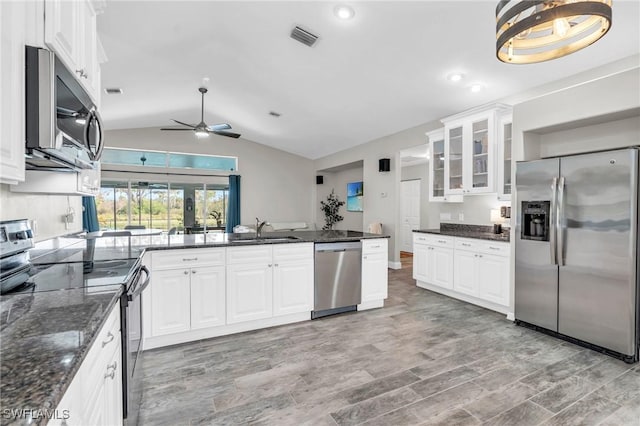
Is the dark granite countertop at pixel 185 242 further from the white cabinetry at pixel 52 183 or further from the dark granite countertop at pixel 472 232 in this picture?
the dark granite countertop at pixel 472 232

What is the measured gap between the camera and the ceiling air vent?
10.8 feet

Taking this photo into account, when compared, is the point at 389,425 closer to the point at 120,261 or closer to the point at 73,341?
the point at 73,341

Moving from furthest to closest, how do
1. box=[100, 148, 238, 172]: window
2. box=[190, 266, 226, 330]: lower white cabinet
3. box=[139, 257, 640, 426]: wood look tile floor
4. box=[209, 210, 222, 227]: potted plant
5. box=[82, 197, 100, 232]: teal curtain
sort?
box=[209, 210, 222, 227]: potted plant → box=[100, 148, 238, 172]: window → box=[82, 197, 100, 232]: teal curtain → box=[190, 266, 226, 330]: lower white cabinet → box=[139, 257, 640, 426]: wood look tile floor

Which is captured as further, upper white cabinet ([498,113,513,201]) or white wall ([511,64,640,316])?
upper white cabinet ([498,113,513,201])

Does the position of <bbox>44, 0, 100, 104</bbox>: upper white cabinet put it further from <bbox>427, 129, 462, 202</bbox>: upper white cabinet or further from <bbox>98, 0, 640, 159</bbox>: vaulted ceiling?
<bbox>427, 129, 462, 202</bbox>: upper white cabinet

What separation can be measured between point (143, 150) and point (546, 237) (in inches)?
323

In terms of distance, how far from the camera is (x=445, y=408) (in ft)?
6.33

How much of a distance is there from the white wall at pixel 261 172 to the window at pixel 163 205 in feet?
2.51

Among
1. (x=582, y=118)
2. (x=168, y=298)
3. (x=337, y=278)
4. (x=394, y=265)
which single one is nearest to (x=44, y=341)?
(x=168, y=298)

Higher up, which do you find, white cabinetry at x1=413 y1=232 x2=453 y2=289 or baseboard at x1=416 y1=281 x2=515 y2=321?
white cabinetry at x1=413 y1=232 x2=453 y2=289

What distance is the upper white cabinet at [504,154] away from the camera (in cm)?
396

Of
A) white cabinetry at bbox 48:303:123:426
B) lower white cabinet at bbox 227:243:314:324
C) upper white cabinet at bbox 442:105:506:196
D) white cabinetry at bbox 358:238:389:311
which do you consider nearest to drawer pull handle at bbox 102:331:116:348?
white cabinetry at bbox 48:303:123:426

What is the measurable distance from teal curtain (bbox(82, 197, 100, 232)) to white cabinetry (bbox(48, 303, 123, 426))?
6.94m

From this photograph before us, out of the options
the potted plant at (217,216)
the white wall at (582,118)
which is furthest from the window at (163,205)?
the white wall at (582,118)
